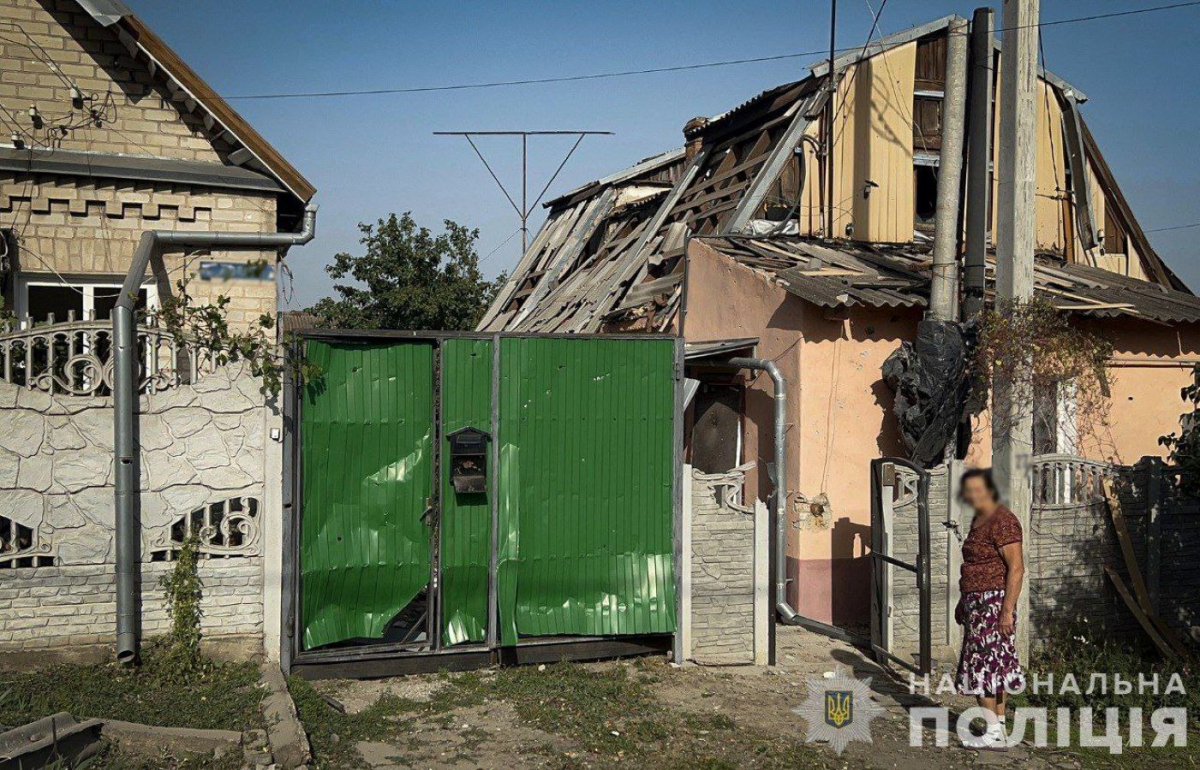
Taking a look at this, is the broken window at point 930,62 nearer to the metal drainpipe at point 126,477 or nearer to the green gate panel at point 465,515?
the green gate panel at point 465,515

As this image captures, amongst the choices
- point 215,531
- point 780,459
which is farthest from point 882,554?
point 215,531

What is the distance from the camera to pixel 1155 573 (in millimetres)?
8227

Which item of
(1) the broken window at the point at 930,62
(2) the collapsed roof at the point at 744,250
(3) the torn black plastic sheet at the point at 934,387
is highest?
(1) the broken window at the point at 930,62

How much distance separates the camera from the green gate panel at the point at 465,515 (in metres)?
7.20

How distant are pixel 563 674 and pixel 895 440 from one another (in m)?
4.30

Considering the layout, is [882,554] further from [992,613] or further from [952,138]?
[952,138]

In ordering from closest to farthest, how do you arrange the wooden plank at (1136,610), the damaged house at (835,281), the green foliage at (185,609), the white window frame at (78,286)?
the green foliage at (185,609)
the wooden plank at (1136,610)
the white window frame at (78,286)
the damaged house at (835,281)

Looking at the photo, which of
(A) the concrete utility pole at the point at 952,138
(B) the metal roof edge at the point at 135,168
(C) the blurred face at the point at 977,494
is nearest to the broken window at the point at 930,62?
(A) the concrete utility pole at the point at 952,138

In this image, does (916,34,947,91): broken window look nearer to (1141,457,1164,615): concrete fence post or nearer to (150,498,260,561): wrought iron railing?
(1141,457,1164,615): concrete fence post

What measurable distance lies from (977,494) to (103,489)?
227 inches

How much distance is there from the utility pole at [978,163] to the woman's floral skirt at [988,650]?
3.67 metres

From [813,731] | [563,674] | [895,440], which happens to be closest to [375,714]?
[563,674]

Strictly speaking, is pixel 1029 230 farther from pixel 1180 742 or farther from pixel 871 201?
pixel 871 201

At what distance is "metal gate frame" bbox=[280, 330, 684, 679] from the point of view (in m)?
6.84
